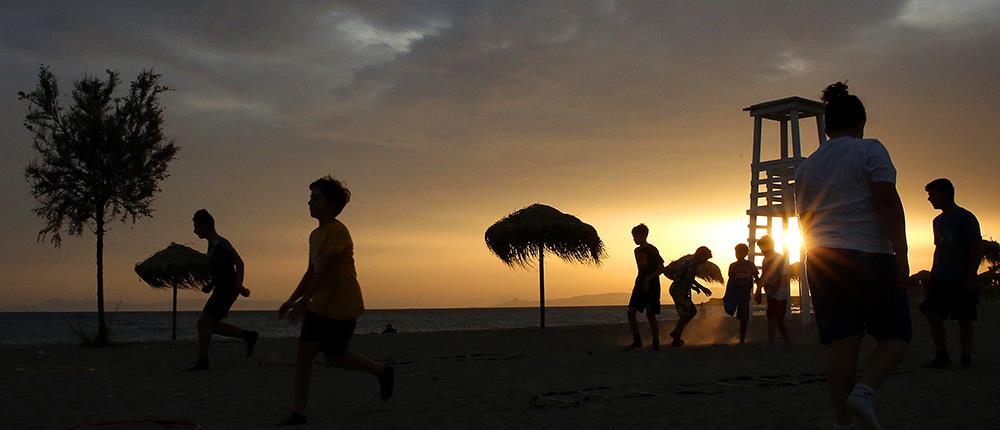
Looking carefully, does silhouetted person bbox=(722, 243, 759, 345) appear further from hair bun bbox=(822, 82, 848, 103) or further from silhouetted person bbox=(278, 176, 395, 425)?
hair bun bbox=(822, 82, 848, 103)

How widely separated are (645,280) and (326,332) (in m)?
7.20

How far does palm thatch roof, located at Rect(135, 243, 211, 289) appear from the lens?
24438mm

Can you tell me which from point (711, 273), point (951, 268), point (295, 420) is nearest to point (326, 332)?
point (295, 420)

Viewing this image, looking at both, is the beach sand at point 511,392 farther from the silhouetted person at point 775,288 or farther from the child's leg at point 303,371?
the silhouetted person at point 775,288

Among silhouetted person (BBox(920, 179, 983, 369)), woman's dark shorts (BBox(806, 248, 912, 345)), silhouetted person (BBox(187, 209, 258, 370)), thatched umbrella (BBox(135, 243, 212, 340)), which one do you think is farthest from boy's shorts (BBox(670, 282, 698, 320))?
thatched umbrella (BBox(135, 243, 212, 340))

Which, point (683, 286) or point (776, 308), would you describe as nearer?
point (776, 308)

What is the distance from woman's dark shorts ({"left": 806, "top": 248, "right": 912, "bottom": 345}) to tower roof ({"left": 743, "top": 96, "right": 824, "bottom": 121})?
1662 cm

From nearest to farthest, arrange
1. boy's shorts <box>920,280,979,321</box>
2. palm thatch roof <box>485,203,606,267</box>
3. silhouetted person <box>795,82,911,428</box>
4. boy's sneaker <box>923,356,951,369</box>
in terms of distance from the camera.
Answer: silhouetted person <box>795,82,911,428</box> < boy's shorts <box>920,280,979,321</box> < boy's sneaker <box>923,356,951,369</box> < palm thatch roof <box>485,203,606,267</box>

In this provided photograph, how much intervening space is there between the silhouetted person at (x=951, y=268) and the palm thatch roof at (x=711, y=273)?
107 feet

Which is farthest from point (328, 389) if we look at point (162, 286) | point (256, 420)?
point (162, 286)

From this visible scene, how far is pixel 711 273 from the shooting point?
4169 cm

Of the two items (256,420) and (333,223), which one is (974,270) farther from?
(256,420)

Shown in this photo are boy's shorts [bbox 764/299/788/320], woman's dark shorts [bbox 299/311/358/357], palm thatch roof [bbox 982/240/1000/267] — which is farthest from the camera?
palm thatch roof [bbox 982/240/1000/267]

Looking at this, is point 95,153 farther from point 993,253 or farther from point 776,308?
point 993,253
